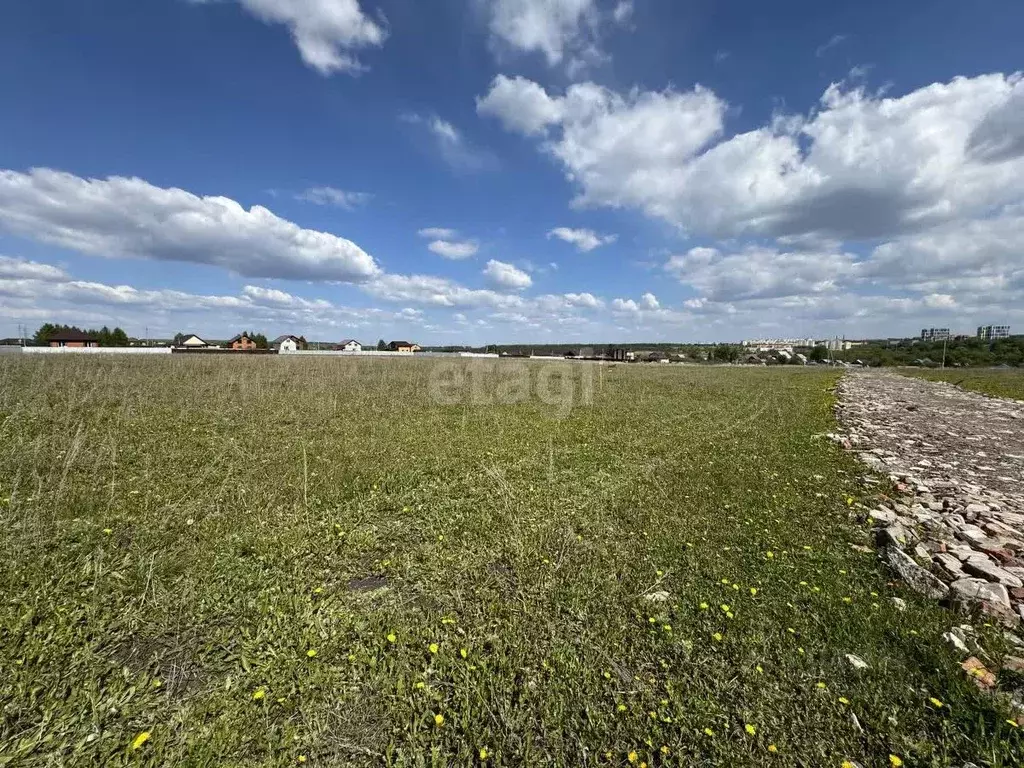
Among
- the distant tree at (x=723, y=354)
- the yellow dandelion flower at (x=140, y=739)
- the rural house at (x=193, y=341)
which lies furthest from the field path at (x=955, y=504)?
the distant tree at (x=723, y=354)

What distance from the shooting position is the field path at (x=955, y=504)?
464 cm

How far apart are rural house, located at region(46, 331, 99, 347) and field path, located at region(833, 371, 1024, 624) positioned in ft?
334

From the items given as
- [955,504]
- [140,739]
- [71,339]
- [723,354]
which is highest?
[71,339]

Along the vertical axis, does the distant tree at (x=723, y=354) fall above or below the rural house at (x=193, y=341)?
below

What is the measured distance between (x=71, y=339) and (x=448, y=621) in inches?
4292

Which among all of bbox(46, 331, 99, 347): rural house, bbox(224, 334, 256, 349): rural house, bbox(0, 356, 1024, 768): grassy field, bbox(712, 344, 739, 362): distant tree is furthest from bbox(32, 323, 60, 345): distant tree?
bbox(712, 344, 739, 362): distant tree

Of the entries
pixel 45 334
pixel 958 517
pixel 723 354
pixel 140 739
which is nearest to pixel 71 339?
pixel 45 334

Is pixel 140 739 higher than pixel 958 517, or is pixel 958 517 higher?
pixel 140 739

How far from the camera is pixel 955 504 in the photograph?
6.92 metres

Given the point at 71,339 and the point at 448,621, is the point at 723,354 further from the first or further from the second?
the point at 71,339

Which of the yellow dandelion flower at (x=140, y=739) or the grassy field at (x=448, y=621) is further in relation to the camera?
the grassy field at (x=448, y=621)

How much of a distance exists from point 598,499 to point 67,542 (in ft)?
23.4

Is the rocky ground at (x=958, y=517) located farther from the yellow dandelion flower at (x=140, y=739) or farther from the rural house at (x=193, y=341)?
the rural house at (x=193, y=341)

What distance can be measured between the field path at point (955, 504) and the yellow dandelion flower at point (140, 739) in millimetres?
7232
